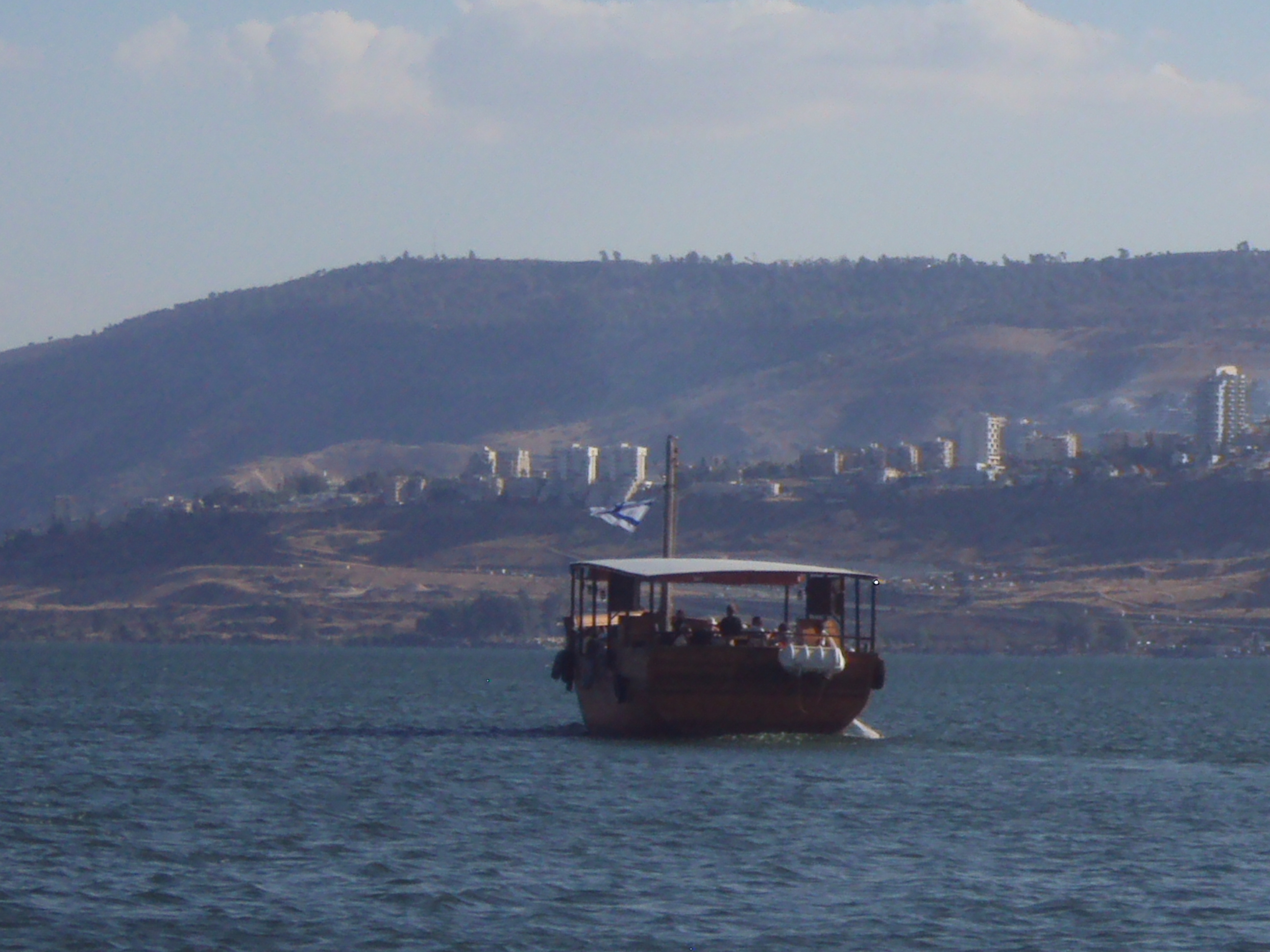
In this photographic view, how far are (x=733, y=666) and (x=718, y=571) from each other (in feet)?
6.80

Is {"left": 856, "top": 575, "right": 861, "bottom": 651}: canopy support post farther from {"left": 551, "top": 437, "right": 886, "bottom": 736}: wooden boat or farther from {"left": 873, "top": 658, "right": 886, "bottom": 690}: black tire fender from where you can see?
{"left": 873, "top": 658, "right": 886, "bottom": 690}: black tire fender

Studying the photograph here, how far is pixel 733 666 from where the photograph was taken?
42.4 m

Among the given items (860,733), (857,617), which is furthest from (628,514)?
(857,617)

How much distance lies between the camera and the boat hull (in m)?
42.3

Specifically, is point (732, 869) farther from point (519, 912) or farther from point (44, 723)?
point (44, 723)

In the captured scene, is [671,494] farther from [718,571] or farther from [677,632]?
[718,571]

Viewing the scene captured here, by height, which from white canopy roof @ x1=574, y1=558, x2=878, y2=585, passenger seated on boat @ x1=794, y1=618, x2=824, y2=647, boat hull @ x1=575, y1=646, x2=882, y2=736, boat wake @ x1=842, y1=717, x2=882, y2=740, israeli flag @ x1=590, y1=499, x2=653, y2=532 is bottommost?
boat wake @ x1=842, y1=717, x2=882, y2=740

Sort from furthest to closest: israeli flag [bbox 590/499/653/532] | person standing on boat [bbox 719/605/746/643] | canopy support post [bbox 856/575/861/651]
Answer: israeli flag [bbox 590/499/653/532], person standing on boat [bbox 719/605/746/643], canopy support post [bbox 856/575/861/651]

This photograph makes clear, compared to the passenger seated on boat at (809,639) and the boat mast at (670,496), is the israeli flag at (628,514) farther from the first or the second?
the passenger seated on boat at (809,639)

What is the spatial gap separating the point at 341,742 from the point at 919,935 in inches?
979

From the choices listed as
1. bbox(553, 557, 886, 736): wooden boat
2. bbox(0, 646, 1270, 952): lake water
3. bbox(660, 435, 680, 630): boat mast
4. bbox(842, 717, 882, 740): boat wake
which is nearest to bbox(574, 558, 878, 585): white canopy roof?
bbox(553, 557, 886, 736): wooden boat

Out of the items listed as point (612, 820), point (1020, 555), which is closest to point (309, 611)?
point (1020, 555)

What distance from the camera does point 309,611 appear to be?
162375 mm

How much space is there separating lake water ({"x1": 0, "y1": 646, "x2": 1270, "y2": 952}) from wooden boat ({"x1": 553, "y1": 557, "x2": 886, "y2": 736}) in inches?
23.9
